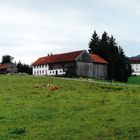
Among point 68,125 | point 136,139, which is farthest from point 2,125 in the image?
point 136,139

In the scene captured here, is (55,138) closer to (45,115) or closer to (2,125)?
(2,125)

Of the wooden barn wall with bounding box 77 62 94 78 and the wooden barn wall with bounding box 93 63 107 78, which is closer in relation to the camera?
the wooden barn wall with bounding box 77 62 94 78

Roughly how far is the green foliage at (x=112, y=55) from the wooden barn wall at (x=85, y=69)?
5.03 m

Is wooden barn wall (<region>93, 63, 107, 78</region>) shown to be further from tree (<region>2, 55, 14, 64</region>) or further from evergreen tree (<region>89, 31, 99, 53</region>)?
tree (<region>2, 55, 14, 64</region>)

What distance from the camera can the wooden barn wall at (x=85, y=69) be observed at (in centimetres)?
11631

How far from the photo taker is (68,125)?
19.2m

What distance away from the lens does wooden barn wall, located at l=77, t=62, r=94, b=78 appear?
116 metres

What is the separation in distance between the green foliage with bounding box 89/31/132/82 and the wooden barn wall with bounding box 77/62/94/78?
503 centimetres

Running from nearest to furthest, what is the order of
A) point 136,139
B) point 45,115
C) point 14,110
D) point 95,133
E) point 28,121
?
point 136,139, point 95,133, point 28,121, point 45,115, point 14,110

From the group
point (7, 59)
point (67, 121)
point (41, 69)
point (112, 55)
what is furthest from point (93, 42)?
point (67, 121)

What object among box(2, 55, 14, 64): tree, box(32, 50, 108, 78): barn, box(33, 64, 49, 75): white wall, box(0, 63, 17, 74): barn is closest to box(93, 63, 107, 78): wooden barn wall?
box(32, 50, 108, 78): barn

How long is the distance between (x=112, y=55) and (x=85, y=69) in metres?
8.58

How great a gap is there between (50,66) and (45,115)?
356 feet

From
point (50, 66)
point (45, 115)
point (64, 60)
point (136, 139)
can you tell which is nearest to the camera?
point (136, 139)
